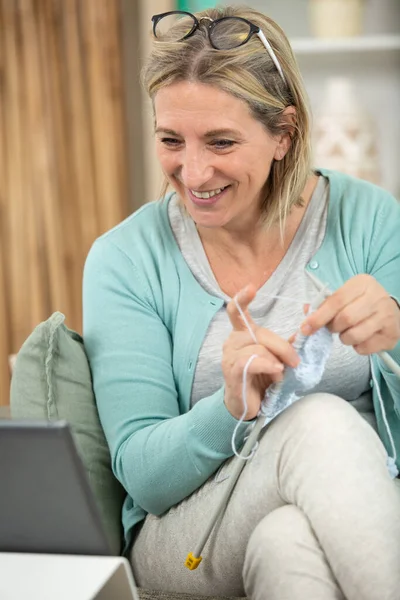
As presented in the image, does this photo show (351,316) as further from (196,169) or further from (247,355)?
(196,169)

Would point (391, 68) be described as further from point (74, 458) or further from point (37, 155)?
point (74, 458)

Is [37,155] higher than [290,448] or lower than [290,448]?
higher

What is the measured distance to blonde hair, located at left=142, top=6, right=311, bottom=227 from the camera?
1317mm

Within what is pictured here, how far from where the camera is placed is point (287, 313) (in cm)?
142

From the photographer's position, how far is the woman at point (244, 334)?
1.08 m

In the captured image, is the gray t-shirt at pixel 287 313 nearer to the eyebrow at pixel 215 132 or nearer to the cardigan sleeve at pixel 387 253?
the cardigan sleeve at pixel 387 253

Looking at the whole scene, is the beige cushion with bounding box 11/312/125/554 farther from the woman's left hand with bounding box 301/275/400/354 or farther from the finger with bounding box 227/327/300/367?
the woman's left hand with bounding box 301/275/400/354

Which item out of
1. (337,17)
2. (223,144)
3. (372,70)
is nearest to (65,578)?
(223,144)

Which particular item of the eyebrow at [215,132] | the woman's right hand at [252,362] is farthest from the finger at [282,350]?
the eyebrow at [215,132]

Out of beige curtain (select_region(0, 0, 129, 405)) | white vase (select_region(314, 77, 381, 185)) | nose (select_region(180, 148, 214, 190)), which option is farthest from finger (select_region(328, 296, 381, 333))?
beige curtain (select_region(0, 0, 129, 405))

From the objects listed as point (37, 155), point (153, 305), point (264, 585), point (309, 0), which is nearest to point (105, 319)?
point (153, 305)

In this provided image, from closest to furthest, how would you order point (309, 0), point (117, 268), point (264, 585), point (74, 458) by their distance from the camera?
1. point (74, 458)
2. point (264, 585)
3. point (117, 268)
4. point (309, 0)

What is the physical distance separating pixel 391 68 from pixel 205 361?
1.56 meters

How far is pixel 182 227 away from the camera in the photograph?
1.52 m
